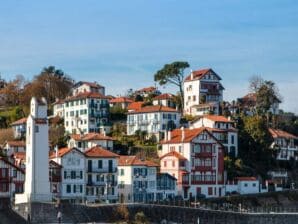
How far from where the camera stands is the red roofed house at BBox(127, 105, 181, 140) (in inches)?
3939

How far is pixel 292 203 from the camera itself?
90438mm

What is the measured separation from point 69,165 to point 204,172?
644 inches

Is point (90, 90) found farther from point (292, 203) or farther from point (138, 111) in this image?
point (292, 203)

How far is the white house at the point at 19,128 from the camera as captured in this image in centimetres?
9951

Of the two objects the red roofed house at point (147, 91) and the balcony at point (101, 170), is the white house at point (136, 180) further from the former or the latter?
the red roofed house at point (147, 91)

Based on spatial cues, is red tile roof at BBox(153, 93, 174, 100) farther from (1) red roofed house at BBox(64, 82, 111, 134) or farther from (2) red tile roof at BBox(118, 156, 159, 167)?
(2) red tile roof at BBox(118, 156, 159, 167)

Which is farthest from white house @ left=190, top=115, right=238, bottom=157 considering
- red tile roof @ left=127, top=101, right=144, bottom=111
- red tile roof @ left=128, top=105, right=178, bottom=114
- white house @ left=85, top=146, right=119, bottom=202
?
white house @ left=85, top=146, right=119, bottom=202

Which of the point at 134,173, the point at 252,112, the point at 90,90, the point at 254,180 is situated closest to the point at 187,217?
the point at 134,173

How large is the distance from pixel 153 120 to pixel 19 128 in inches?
625

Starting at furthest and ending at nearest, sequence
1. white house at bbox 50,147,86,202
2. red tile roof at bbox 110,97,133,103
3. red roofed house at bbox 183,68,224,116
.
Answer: red tile roof at bbox 110,97,133,103 < red roofed house at bbox 183,68,224,116 < white house at bbox 50,147,86,202

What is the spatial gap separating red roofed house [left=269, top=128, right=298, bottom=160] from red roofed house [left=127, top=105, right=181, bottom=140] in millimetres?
11914

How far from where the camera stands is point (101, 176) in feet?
262

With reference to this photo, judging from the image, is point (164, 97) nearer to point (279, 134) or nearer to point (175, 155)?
point (279, 134)

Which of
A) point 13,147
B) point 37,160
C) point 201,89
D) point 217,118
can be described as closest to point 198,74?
point 201,89
